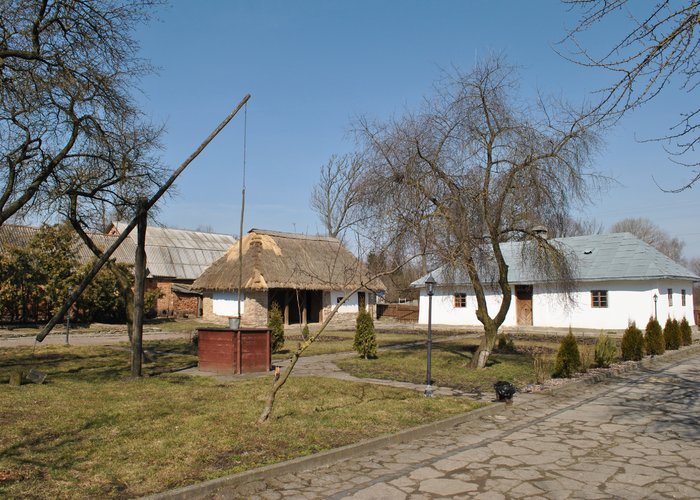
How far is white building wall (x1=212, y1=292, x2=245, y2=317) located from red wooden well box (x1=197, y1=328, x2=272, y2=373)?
18.6 m

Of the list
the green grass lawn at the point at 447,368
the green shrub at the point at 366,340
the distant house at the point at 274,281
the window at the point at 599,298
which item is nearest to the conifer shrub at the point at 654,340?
the green grass lawn at the point at 447,368

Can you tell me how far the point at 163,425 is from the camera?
7859mm

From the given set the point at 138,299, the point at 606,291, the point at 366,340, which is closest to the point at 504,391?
the point at 366,340

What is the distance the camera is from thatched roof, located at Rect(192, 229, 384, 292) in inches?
1248

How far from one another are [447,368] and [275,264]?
1929 cm

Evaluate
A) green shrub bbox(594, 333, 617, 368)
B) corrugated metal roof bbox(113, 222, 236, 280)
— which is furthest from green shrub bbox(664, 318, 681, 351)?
corrugated metal roof bbox(113, 222, 236, 280)

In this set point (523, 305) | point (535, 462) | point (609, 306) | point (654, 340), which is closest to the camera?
point (535, 462)

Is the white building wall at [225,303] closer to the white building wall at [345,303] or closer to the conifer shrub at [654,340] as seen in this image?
the white building wall at [345,303]

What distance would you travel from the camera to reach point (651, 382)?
13.5 metres

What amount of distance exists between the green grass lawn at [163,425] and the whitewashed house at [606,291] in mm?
18996

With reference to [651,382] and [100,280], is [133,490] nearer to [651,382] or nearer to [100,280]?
[651,382]

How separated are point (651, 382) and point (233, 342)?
32.5 ft

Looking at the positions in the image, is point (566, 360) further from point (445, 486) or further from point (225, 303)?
point (225, 303)

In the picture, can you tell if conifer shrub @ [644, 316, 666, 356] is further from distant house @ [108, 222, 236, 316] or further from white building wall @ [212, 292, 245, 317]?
distant house @ [108, 222, 236, 316]
